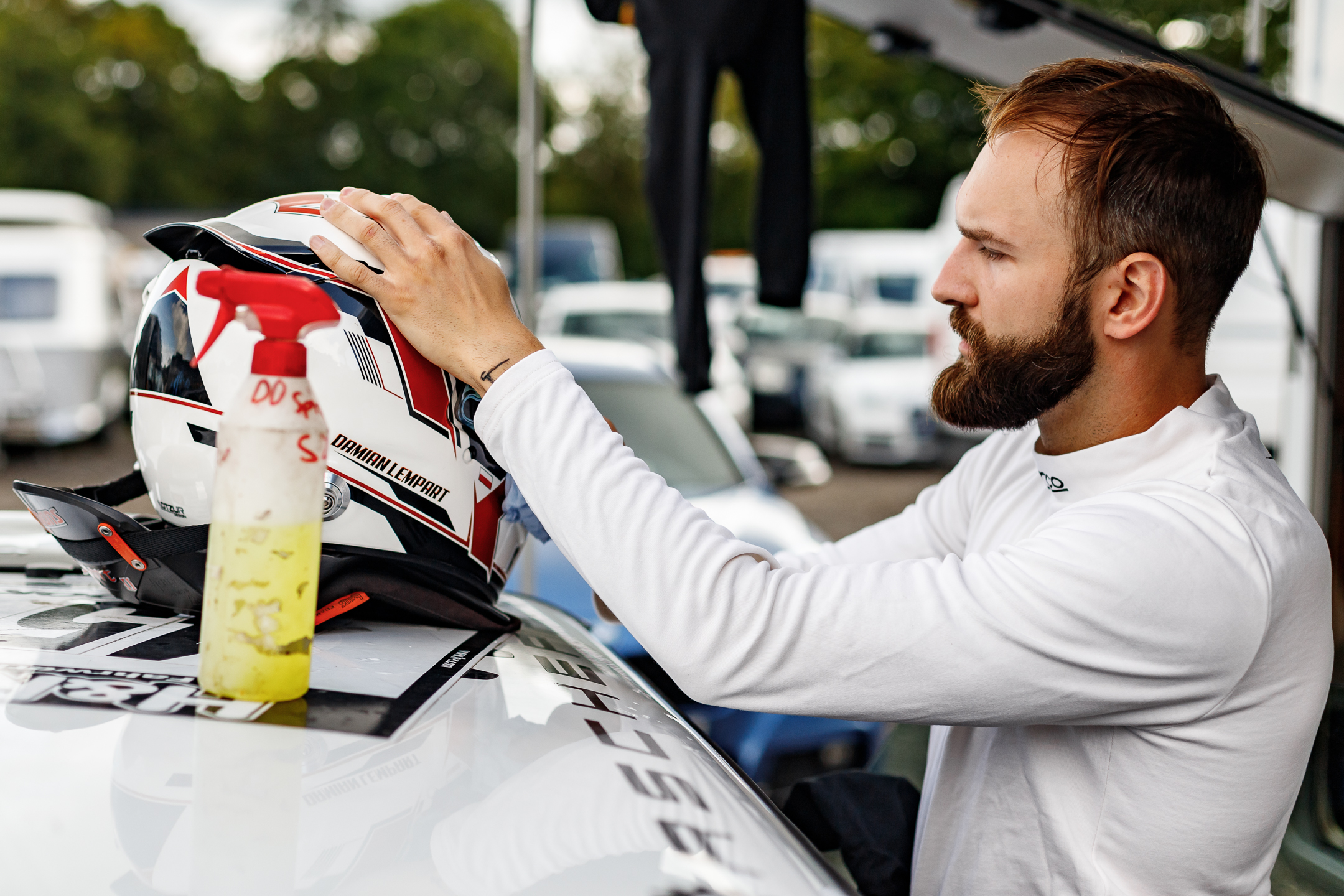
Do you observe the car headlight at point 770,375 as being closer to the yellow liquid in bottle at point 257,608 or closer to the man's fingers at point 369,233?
the man's fingers at point 369,233

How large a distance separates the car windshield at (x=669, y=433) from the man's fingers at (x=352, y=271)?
2.71 meters

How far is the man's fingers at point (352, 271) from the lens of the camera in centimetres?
122

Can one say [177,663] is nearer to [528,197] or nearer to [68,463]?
[528,197]

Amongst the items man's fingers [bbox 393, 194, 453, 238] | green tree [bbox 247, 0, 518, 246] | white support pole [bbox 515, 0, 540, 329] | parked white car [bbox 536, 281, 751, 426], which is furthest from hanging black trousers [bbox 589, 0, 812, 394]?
green tree [bbox 247, 0, 518, 246]

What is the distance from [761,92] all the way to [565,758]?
8.74 ft

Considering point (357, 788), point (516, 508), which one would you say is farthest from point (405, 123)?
point (357, 788)

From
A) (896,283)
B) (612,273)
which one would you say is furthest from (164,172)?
(896,283)

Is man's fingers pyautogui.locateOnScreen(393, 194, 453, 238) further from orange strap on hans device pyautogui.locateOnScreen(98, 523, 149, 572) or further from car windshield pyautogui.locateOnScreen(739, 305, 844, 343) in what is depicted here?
car windshield pyautogui.locateOnScreen(739, 305, 844, 343)

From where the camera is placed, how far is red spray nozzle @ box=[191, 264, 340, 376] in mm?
915

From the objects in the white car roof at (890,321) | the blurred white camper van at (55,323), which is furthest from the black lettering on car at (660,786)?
the white car roof at (890,321)

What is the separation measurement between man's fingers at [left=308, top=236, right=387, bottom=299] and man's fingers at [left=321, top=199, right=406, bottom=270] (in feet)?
0.07

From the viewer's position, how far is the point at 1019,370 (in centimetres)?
134

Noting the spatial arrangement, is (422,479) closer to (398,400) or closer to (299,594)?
(398,400)

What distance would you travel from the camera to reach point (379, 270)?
1264 millimetres
